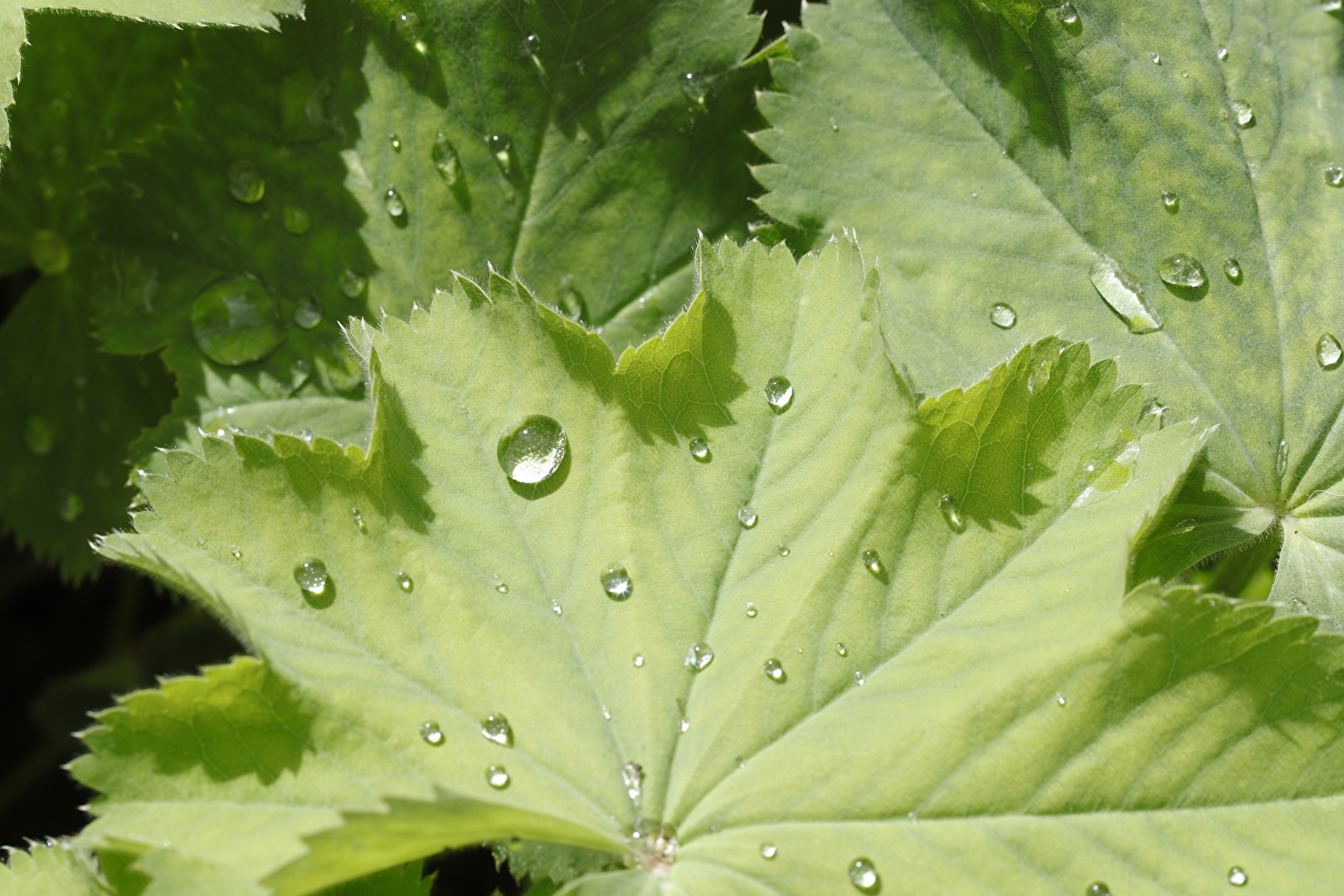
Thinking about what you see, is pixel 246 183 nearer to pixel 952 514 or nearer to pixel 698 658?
pixel 698 658

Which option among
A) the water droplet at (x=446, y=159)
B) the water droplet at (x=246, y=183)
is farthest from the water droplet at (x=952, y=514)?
the water droplet at (x=246, y=183)

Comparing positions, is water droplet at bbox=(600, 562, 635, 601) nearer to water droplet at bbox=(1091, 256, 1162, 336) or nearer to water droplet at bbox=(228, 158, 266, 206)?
water droplet at bbox=(1091, 256, 1162, 336)

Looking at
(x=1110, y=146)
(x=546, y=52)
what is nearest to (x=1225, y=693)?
(x=1110, y=146)

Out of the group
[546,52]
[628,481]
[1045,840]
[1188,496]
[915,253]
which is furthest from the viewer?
[546,52]

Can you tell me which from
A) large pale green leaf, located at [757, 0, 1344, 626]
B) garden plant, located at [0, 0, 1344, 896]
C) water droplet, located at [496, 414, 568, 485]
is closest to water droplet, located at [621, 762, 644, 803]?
garden plant, located at [0, 0, 1344, 896]

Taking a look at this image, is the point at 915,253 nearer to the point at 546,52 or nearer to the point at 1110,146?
the point at 1110,146

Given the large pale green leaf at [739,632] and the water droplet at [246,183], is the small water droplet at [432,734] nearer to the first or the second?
the large pale green leaf at [739,632]

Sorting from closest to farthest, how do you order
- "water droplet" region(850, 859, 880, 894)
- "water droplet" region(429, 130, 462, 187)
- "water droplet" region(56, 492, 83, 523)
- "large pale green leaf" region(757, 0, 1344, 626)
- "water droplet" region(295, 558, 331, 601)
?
"water droplet" region(850, 859, 880, 894)
"water droplet" region(295, 558, 331, 601)
"large pale green leaf" region(757, 0, 1344, 626)
"water droplet" region(429, 130, 462, 187)
"water droplet" region(56, 492, 83, 523)
